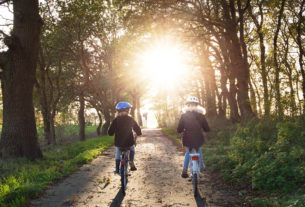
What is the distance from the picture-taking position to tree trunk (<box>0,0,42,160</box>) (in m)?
9.95

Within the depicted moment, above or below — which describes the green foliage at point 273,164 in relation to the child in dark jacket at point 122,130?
below

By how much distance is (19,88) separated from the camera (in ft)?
32.8

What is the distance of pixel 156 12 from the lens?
1448 cm

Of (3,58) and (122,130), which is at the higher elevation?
(3,58)

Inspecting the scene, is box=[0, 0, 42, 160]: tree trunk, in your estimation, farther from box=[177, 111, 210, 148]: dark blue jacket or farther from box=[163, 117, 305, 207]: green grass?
box=[163, 117, 305, 207]: green grass

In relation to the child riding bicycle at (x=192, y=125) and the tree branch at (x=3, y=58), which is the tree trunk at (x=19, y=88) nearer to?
the tree branch at (x=3, y=58)

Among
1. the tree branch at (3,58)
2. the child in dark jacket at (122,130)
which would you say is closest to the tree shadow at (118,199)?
the child in dark jacket at (122,130)

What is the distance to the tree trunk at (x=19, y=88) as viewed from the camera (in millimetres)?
9953

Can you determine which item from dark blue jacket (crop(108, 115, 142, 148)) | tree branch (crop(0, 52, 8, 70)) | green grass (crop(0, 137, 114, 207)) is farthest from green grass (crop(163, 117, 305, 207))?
tree branch (crop(0, 52, 8, 70))

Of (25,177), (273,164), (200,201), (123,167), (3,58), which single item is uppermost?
(3,58)

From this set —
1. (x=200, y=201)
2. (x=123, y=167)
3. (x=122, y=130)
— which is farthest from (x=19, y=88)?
(x=200, y=201)

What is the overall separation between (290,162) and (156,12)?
10732mm

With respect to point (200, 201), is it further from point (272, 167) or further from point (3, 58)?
point (3, 58)

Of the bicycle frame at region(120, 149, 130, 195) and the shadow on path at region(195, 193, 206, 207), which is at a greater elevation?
the bicycle frame at region(120, 149, 130, 195)
